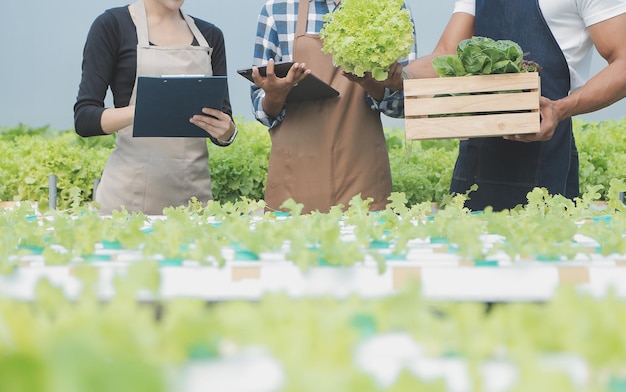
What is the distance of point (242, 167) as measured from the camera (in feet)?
15.4

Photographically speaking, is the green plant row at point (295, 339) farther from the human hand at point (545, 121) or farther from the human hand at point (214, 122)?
the human hand at point (214, 122)

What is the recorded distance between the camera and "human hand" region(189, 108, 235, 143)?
287 centimetres

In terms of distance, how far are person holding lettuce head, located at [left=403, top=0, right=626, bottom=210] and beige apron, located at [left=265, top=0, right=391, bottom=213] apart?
0.33 metres

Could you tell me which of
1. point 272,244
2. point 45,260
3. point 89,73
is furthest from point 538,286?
point 89,73

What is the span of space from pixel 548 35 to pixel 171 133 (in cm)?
142

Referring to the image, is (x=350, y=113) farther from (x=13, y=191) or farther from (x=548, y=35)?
(x=13, y=191)

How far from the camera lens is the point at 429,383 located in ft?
1.78

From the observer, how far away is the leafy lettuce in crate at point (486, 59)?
238cm

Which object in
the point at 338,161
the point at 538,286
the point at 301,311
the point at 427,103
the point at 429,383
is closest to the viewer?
the point at 429,383

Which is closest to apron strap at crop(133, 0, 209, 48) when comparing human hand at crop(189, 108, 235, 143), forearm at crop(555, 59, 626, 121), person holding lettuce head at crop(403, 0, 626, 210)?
human hand at crop(189, 108, 235, 143)

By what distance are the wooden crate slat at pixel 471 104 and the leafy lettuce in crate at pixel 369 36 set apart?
0.20m

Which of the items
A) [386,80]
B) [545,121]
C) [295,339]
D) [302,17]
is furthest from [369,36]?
[295,339]

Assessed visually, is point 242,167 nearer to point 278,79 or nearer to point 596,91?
point 278,79

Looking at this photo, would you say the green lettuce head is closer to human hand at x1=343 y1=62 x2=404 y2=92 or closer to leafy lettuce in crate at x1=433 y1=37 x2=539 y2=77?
leafy lettuce in crate at x1=433 y1=37 x2=539 y2=77
